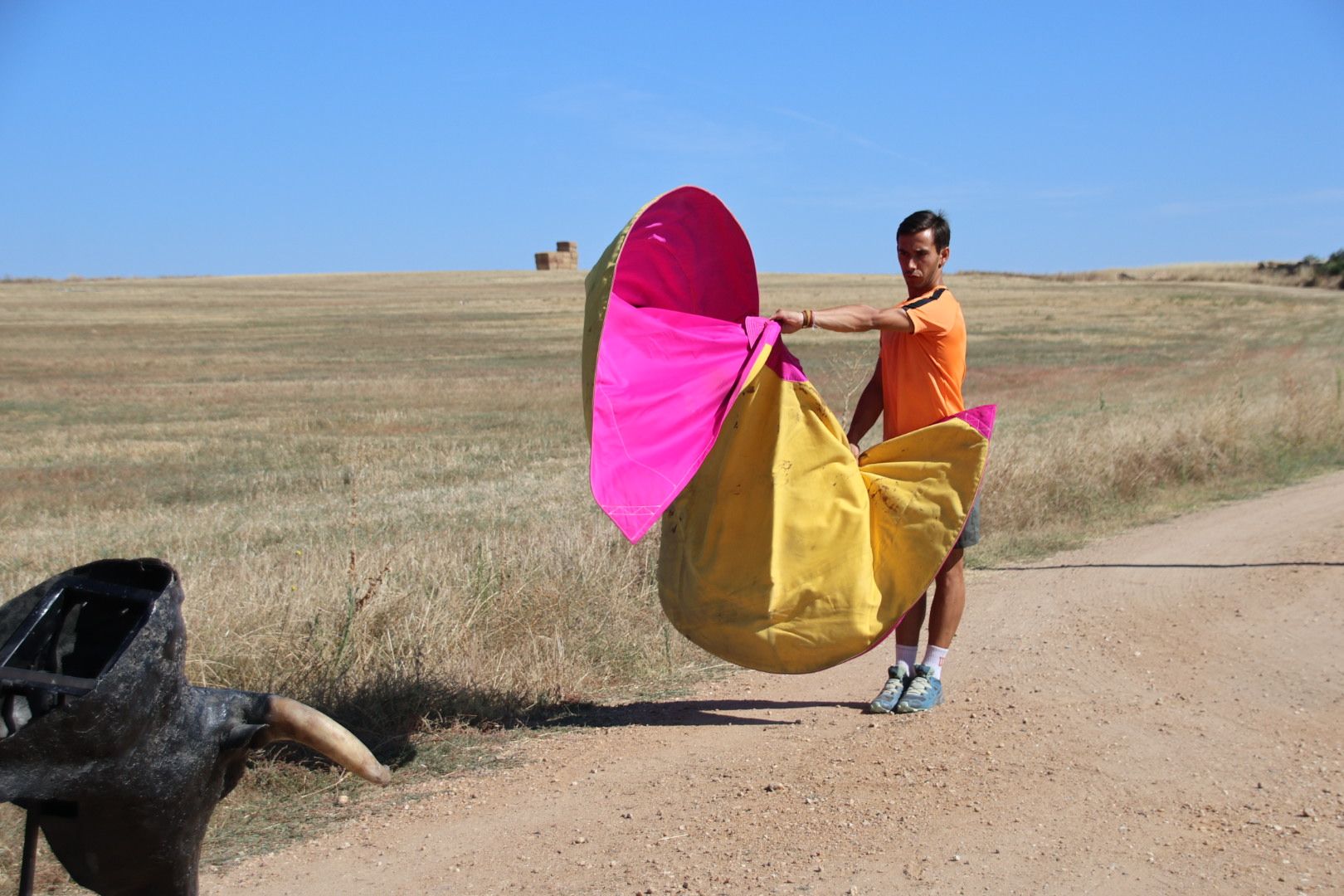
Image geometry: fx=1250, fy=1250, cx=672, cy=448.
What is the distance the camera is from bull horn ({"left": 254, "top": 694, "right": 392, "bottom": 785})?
2.49 metres

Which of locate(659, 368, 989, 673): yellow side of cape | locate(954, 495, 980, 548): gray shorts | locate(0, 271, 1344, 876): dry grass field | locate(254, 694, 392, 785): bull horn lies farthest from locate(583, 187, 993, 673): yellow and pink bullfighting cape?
locate(254, 694, 392, 785): bull horn

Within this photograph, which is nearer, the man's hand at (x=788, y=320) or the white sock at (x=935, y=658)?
the man's hand at (x=788, y=320)

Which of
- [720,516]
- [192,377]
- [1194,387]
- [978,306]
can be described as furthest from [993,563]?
[978,306]

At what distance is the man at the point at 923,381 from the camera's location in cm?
492

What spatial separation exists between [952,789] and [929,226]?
220 cm

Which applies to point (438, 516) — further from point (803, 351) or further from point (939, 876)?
point (803, 351)

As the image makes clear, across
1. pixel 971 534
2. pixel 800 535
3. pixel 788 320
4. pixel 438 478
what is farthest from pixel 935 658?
pixel 438 478

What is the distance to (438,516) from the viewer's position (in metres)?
10.0

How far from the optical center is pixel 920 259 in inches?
197

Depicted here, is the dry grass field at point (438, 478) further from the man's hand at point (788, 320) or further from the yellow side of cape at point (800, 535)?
the man's hand at point (788, 320)

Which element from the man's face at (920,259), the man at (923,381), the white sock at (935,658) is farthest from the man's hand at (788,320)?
the white sock at (935,658)

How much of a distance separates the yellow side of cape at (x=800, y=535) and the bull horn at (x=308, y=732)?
2276 mm

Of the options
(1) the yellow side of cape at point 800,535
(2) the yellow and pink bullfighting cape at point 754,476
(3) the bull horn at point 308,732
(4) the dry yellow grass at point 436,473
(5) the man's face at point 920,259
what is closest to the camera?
(3) the bull horn at point 308,732

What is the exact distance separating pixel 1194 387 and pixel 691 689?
54.2 ft
